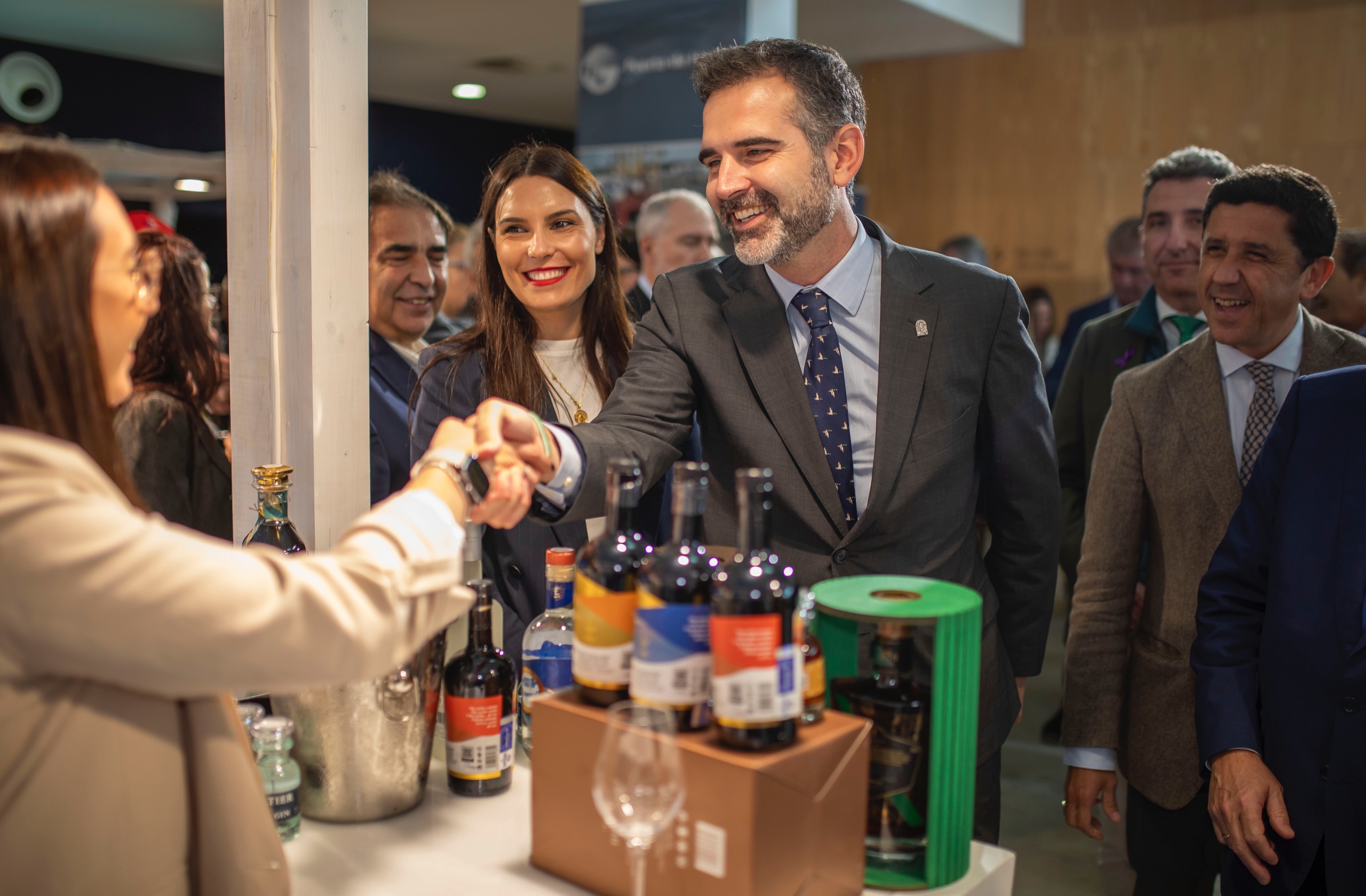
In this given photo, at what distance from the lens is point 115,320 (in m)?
1.01

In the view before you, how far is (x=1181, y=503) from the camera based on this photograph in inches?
86.3

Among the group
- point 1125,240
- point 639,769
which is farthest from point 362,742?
point 1125,240

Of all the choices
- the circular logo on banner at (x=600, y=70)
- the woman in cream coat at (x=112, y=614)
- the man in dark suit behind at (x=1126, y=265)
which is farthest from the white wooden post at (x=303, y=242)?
the man in dark suit behind at (x=1126, y=265)

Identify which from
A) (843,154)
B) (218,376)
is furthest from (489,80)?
(843,154)

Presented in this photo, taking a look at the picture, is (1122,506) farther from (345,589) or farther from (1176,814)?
(345,589)

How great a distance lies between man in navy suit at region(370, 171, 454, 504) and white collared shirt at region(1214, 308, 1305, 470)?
2062 millimetres

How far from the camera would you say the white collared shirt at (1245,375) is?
2.24m

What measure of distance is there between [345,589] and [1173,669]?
5.94ft

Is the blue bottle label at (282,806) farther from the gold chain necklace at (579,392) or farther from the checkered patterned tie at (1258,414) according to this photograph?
the checkered patterned tie at (1258,414)

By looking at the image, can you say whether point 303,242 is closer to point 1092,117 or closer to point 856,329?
point 856,329

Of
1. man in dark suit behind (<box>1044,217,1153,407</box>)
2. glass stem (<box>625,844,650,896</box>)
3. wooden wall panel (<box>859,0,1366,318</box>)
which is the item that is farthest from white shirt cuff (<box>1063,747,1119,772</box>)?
wooden wall panel (<box>859,0,1366,318</box>)

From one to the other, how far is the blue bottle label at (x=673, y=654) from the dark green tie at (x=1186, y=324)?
2.51 metres

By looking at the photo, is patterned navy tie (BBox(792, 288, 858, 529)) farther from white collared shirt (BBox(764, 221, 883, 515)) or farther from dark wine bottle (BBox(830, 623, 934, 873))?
dark wine bottle (BBox(830, 623, 934, 873))

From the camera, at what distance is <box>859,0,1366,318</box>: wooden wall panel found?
21.9 ft
